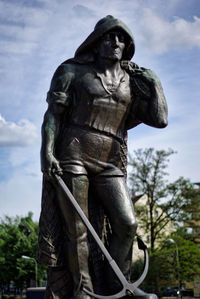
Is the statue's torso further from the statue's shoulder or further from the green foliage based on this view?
the green foliage

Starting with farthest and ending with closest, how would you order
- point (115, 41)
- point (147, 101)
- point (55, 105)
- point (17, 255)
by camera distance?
point (17, 255), point (147, 101), point (115, 41), point (55, 105)

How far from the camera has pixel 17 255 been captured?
136 feet

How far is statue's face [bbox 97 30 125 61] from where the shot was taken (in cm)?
519

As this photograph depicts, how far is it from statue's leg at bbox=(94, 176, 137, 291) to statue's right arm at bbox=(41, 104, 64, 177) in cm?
64

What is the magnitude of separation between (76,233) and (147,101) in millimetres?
1862

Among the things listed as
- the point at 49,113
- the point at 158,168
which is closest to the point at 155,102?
the point at 49,113

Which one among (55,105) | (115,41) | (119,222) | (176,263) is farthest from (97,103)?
(176,263)

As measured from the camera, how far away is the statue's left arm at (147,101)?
5.18 meters

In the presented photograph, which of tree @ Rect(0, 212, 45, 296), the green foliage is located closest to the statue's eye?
the green foliage

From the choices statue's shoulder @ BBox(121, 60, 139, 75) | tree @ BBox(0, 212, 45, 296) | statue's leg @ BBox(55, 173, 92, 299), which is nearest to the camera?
statue's leg @ BBox(55, 173, 92, 299)

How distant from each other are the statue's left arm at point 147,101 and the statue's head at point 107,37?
0.38m

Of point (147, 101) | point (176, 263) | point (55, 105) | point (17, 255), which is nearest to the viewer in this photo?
point (55, 105)

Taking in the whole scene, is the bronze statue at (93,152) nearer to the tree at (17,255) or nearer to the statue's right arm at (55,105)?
the statue's right arm at (55,105)

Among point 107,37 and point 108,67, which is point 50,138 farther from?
point 107,37
